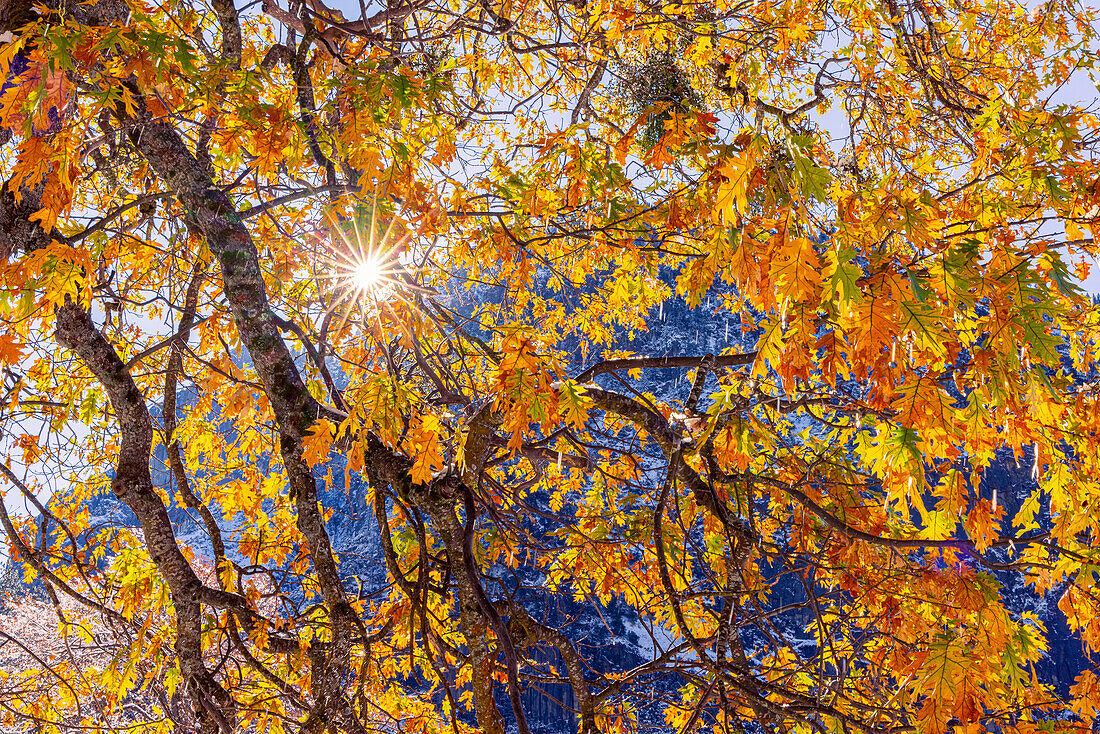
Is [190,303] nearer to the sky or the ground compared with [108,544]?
nearer to the sky

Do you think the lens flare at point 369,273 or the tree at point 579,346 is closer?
the tree at point 579,346

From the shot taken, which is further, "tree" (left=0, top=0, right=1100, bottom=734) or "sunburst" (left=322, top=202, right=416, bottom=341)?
"sunburst" (left=322, top=202, right=416, bottom=341)

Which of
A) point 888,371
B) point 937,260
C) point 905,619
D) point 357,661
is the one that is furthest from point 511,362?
point 357,661

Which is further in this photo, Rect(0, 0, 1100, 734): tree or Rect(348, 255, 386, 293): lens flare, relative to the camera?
Rect(348, 255, 386, 293): lens flare

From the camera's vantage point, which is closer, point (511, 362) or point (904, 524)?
point (511, 362)

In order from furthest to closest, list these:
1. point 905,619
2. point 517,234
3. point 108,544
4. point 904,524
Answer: point 108,544
point 904,524
point 905,619
point 517,234

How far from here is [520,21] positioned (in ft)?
14.6

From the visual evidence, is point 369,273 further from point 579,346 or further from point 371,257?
point 579,346

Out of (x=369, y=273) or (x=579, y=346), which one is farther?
(x=579, y=346)

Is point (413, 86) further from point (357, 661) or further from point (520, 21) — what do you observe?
point (357, 661)

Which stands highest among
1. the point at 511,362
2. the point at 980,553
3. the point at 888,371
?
the point at 511,362

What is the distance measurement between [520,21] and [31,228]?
332 centimetres

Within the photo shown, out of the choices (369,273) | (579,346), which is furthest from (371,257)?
(579,346)

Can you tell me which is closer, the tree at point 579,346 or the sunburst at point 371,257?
the tree at point 579,346
